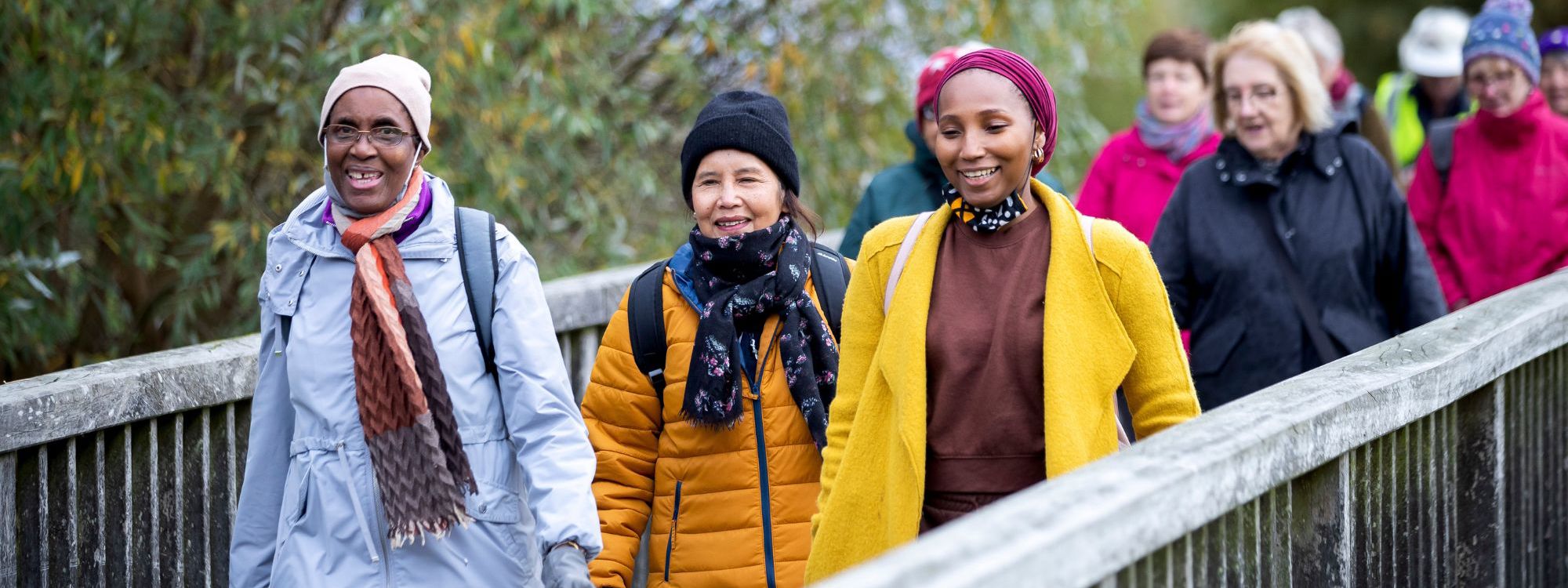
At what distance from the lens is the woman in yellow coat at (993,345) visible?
340 centimetres

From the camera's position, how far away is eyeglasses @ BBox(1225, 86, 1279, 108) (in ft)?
19.2

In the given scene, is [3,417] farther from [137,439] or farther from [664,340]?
[664,340]

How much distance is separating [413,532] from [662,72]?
669 cm

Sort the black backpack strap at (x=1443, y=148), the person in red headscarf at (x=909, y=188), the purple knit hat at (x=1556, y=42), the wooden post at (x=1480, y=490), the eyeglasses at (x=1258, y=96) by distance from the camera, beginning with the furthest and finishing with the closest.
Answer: the purple knit hat at (x=1556, y=42) < the black backpack strap at (x=1443, y=148) < the person in red headscarf at (x=909, y=188) < the eyeglasses at (x=1258, y=96) < the wooden post at (x=1480, y=490)

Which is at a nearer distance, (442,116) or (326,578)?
(326,578)

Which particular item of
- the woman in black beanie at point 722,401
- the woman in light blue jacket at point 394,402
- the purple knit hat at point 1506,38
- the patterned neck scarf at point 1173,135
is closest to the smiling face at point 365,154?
the woman in light blue jacket at point 394,402

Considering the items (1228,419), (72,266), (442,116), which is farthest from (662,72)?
(1228,419)

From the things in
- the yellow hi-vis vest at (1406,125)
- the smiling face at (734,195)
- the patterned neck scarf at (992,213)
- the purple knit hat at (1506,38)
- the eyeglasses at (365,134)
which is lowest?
the patterned neck scarf at (992,213)

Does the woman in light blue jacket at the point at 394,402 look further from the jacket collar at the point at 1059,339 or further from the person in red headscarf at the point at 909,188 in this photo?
the person in red headscarf at the point at 909,188

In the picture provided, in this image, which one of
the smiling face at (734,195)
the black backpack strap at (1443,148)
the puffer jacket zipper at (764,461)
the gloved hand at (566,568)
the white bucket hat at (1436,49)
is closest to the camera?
the gloved hand at (566,568)

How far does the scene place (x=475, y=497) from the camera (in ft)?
12.6

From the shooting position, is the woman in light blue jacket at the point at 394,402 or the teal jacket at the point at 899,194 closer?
the woman in light blue jacket at the point at 394,402

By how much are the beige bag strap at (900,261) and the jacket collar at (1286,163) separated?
2.47m

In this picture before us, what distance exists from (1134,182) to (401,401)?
4.17m
